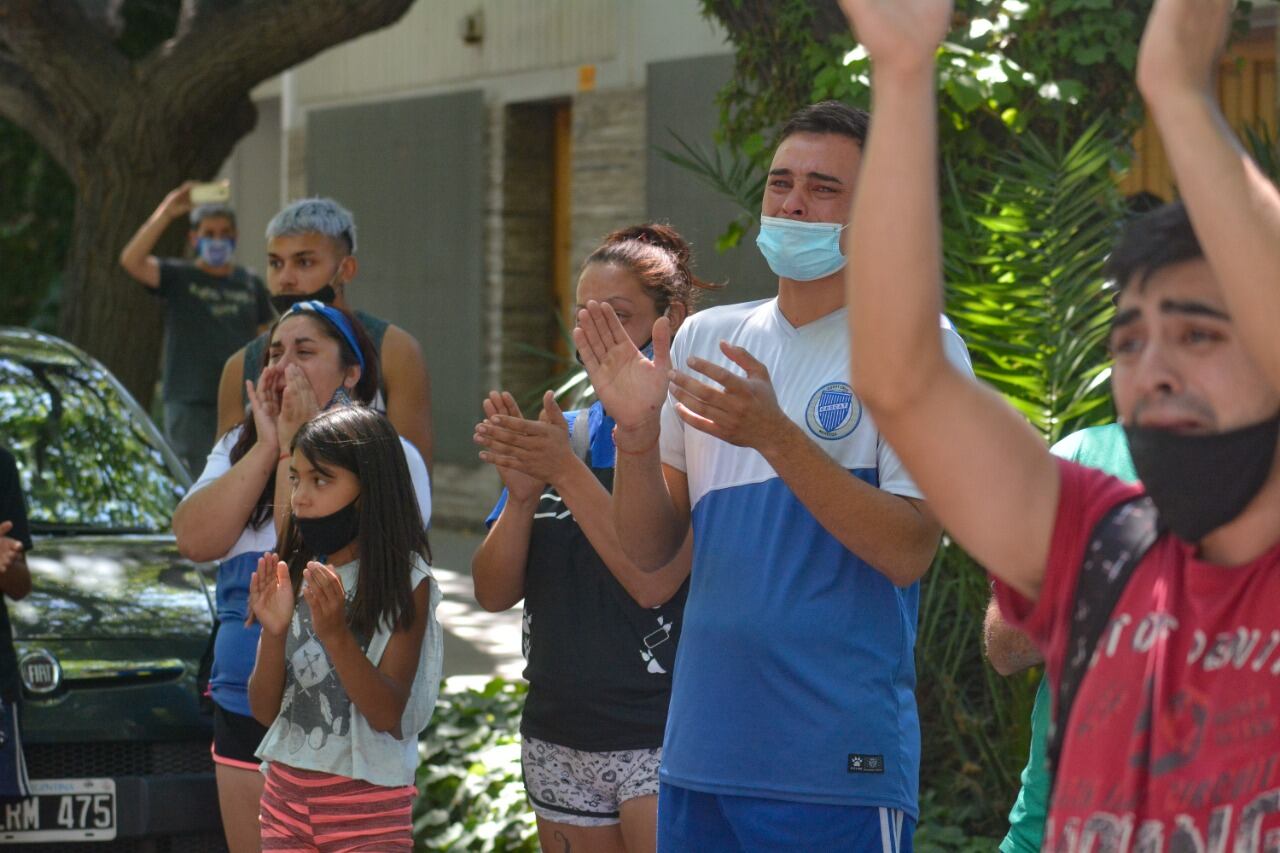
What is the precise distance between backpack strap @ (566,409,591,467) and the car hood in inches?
69.8

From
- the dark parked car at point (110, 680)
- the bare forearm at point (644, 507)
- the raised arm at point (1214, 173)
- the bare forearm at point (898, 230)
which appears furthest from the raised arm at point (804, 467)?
the dark parked car at point (110, 680)

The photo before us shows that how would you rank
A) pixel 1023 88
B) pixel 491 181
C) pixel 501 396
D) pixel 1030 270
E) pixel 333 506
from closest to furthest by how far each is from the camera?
pixel 501 396 → pixel 333 506 → pixel 1030 270 → pixel 1023 88 → pixel 491 181

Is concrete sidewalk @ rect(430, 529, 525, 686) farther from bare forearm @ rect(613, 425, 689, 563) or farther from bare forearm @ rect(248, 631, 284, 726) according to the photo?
bare forearm @ rect(613, 425, 689, 563)

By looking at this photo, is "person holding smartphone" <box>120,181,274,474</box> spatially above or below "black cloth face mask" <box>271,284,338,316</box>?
below

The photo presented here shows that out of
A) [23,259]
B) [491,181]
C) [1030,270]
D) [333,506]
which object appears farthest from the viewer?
[23,259]

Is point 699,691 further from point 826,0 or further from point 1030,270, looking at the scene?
point 826,0

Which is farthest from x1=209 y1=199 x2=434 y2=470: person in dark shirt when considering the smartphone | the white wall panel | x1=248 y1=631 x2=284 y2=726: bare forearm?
the white wall panel

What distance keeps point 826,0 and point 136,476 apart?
2.84 m

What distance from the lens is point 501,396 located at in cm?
376

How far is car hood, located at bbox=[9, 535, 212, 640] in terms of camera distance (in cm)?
540

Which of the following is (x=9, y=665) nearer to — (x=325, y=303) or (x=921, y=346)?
(x=325, y=303)

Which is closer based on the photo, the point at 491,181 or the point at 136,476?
the point at 136,476

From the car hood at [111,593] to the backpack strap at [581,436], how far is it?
1772 mm

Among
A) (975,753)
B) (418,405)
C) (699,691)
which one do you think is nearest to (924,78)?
(699,691)
